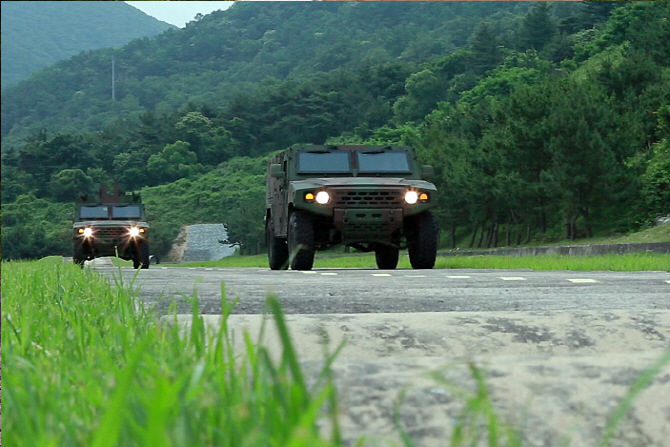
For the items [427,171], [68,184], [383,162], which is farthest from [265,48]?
[427,171]

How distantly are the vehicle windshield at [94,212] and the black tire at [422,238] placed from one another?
35.8ft

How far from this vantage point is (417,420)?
80.0 inches

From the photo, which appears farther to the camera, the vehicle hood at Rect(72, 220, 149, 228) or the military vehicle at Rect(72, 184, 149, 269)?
the vehicle hood at Rect(72, 220, 149, 228)

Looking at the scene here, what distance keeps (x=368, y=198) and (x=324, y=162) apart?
1.70 metres

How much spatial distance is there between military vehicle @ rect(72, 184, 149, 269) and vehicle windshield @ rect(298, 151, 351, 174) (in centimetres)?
731

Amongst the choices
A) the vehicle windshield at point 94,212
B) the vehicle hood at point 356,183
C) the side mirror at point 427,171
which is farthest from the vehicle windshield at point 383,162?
the vehicle windshield at point 94,212

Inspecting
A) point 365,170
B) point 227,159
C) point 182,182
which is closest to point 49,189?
Result: point 182,182

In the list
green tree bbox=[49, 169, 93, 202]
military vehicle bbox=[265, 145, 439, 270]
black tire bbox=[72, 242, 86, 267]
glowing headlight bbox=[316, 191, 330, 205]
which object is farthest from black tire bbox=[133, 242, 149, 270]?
green tree bbox=[49, 169, 93, 202]

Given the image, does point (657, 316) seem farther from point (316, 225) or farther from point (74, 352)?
point (316, 225)

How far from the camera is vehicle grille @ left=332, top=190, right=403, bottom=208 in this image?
44.9ft

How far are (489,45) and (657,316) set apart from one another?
121 m

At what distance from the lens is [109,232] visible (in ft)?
73.8

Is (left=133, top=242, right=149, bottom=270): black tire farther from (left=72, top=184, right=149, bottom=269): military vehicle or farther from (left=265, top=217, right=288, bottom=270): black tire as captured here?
(left=265, top=217, right=288, bottom=270): black tire

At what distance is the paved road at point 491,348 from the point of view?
2.07 meters
